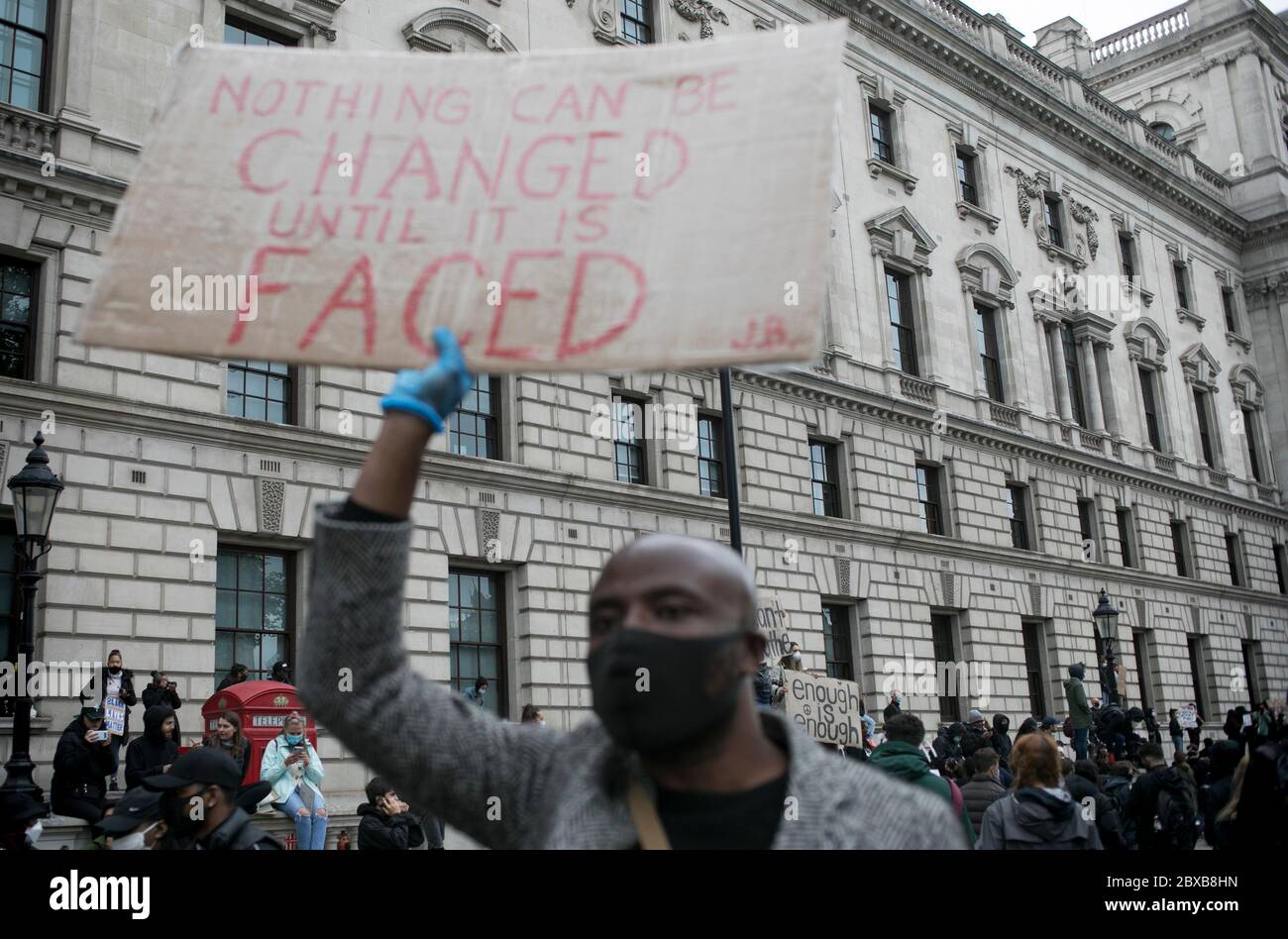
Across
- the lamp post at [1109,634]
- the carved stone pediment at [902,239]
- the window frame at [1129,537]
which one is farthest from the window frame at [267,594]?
the window frame at [1129,537]

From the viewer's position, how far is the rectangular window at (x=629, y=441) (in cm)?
2414

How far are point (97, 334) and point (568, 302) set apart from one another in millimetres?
1170

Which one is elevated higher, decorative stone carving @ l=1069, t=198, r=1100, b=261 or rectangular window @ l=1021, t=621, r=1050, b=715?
decorative stone carving @ l=1069, t=198, r=1100, b=261

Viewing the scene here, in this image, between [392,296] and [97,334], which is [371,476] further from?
[97,334]

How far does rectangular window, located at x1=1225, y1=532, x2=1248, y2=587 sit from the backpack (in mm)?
40139

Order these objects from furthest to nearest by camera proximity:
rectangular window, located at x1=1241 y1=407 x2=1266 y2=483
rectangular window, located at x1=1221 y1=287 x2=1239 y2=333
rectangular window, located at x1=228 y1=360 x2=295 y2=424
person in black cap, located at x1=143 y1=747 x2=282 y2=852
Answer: rectangular window, located at x1=1221 y1=287 x2=1239 y2=333, rectangular window, located at x1=1241 y1=407 x2=1266 y2=483, rectangular window, located at x1=228 y1=360 x2=295 y2=424, person in black cap, located at x1=143 y1=747 x2=282 y2=852

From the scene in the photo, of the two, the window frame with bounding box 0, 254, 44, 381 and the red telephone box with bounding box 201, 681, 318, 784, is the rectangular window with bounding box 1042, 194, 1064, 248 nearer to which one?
the window frame with bounding box 0, 254, 44, 381

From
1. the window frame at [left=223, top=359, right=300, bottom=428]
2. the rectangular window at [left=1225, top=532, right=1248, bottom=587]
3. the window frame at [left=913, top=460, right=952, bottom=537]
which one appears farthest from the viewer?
the rectangular window at [left=1225, top=532, right=1248, bottom=587]

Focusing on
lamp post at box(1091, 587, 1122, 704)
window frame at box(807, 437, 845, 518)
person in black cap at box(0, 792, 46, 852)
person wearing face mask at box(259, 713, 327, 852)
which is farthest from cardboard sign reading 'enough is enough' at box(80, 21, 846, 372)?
lamp post at box(1091, 587, 1122, 704)

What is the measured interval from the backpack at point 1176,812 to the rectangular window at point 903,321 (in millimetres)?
22654

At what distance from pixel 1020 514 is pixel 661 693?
35.2 meters

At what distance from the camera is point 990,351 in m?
35.7

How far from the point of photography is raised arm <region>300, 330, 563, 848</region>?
7.50 feet
